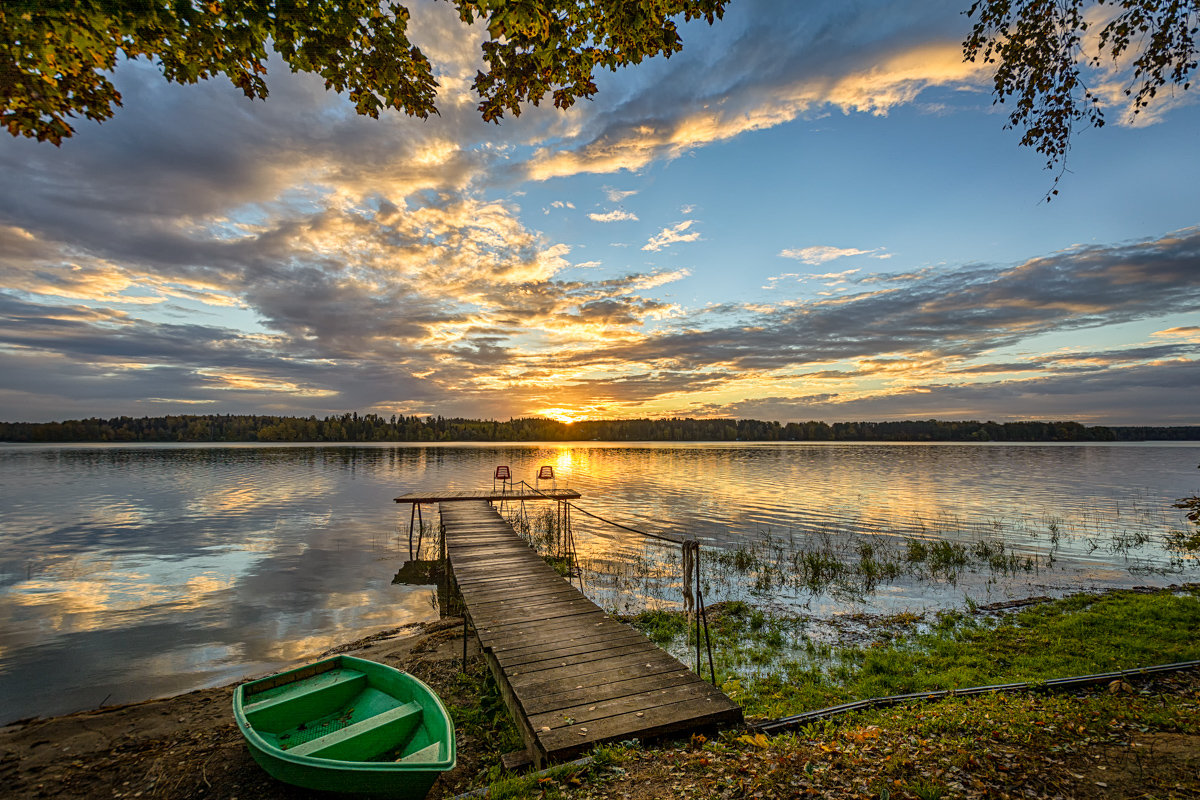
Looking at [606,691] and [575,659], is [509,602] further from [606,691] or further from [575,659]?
[606,691]

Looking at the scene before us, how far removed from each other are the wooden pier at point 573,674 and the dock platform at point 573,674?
1cm

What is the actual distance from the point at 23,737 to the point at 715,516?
24820 millimetres

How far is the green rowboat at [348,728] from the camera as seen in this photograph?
5.23 m

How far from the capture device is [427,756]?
5.33 meters

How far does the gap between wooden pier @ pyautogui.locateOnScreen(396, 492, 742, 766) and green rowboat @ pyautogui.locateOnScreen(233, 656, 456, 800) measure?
1104 mm

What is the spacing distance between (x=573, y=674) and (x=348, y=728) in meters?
2.82

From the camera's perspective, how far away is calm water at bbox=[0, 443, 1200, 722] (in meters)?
11.6

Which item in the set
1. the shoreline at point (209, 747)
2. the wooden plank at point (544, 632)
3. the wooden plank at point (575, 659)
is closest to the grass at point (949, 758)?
the shoreline at point (209, 747)

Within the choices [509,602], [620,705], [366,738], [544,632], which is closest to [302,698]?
[366,738]

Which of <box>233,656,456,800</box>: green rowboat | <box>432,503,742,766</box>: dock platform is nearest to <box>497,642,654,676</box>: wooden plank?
<box>432,503,742,766</box>: dock platform

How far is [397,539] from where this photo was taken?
2409 centimetres


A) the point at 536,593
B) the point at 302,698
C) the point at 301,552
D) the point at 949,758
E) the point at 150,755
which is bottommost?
the point at 301,552

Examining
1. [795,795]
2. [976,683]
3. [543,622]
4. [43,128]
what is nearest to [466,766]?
[543,622]

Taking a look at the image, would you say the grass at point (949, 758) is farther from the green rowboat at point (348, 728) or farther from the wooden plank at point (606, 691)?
the green rowboat at point (348, 728)
